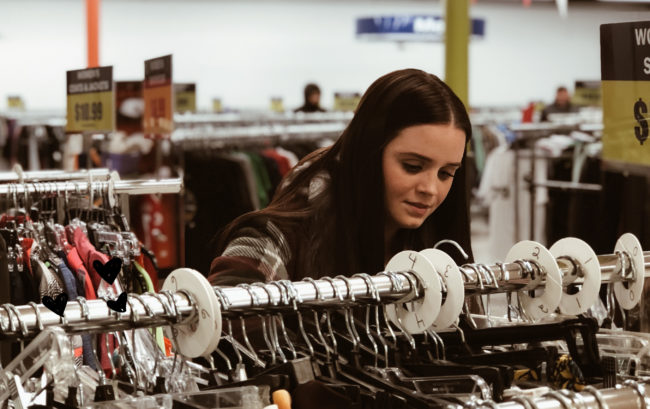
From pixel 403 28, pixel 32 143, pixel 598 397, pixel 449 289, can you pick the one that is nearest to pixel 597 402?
pixel 598 397

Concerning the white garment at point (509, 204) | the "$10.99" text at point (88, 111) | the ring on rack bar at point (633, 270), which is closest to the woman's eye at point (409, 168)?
the ring on rack bar at point (633, 270)

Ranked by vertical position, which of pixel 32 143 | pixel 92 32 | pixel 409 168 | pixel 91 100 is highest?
pixel 92 32

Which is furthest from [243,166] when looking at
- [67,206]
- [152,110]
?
[67,206]

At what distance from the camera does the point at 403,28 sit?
11812mm

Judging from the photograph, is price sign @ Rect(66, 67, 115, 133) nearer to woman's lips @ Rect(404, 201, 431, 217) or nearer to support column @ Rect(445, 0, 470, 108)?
support column @ Rect(445, 0, 470, 108)

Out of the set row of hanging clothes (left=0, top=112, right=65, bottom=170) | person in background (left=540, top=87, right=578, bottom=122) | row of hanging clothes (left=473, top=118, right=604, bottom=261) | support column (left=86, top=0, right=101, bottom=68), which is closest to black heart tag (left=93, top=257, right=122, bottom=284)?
support column (left=86, top=0, right=101, bottom=68)

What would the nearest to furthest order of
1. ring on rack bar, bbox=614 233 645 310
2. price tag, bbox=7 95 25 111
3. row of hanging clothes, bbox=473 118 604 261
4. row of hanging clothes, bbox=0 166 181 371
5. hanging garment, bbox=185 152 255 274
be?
ring on rack bar, bbox=614 233 645 310
row of hanging clothes, bbox=0 166 181 371
hanging garment, bbox=185 152 255 274
row of hanging clothes, bbox=473 118 604 261
price tag, bbox=7 95 25 111

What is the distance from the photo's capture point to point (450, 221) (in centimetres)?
242

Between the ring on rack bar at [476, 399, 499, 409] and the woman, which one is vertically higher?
the woman

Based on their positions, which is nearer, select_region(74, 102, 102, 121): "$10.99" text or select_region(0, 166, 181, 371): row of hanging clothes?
select_region(0, 166, 181, 371): row of hanging clothes

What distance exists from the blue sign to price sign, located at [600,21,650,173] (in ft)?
32.0

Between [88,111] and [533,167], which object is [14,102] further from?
[88,111]

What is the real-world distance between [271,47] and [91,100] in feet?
32.9

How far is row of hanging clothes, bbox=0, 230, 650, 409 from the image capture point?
1.35m
